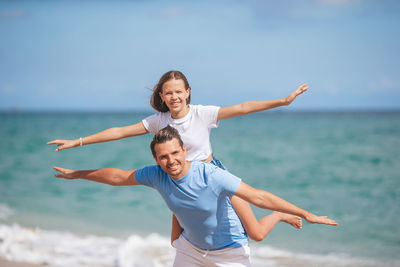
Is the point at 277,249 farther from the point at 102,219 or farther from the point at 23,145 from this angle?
the point at 23,145

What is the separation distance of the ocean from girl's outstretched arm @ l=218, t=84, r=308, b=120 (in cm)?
315

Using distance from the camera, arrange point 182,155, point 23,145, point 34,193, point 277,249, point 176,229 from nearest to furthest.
Answer: point 182,155, point 176,229, point 277,249, point 34,193, point 23,145

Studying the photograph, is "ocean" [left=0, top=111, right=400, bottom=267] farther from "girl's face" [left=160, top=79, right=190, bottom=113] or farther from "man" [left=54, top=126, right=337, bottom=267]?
"girl's face" [left=160, top=79, right=190, bottom=113]

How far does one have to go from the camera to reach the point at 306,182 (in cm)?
1326

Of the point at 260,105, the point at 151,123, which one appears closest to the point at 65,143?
the point at 151,123

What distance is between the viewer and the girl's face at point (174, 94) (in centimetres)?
375

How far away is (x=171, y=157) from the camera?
3035 mm

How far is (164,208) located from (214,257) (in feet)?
21.9

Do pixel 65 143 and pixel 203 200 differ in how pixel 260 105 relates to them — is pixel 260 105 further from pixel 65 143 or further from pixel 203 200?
pixel 65 143

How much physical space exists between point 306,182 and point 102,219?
6.57m

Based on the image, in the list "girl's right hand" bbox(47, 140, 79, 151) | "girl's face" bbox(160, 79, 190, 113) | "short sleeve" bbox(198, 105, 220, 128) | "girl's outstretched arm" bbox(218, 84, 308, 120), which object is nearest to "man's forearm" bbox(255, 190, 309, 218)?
"girl's outstretched arm" bbox(218, 84, 308, 120)

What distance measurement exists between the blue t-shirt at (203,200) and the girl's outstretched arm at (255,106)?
737mm

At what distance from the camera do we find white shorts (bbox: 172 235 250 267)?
3344mm

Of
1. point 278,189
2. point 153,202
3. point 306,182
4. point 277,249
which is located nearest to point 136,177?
point 277,249
